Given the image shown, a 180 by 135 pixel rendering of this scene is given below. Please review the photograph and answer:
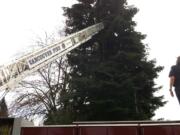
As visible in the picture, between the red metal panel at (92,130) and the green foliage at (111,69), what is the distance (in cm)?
1120

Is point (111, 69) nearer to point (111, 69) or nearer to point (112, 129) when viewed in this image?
point (111, 69)

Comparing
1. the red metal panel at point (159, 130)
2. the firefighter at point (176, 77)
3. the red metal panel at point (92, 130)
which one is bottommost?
the red metal panel at point (159, 130)

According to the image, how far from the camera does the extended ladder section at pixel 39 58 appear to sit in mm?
14953

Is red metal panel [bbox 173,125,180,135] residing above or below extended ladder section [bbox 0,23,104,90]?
below

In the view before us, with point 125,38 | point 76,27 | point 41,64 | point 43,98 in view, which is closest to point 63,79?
point 43,98

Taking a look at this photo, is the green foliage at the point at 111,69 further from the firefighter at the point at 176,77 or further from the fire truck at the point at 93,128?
the fire truck at the point at 93,128

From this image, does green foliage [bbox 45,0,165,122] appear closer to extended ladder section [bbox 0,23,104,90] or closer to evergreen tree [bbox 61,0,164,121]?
evergreen tree [bbox 61,0,164,121]

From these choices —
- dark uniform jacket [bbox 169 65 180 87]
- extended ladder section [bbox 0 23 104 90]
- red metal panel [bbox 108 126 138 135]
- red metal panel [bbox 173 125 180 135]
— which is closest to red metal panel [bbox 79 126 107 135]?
red metal panel [bbox 108 126 138 135]

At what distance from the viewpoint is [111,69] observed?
20047 millimetres

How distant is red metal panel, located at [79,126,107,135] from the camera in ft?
24.7

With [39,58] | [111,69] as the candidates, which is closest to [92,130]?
[39,58]

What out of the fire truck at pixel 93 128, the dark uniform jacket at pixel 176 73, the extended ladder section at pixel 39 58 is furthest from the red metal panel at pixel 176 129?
the extended ladder section at pixel 39 58

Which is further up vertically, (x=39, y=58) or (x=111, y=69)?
(x=111, y=69)

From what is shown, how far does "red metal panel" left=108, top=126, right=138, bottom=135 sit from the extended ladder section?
793 cm
